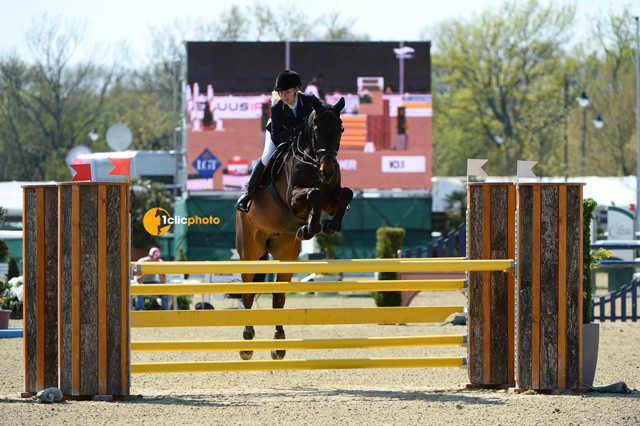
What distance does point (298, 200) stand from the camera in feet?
26.1

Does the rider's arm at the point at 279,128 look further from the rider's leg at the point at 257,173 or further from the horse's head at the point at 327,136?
the horse's head at the point at 327,136

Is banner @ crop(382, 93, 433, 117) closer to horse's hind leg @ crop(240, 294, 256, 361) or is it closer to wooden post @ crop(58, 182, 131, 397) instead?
horse's hind leg @ crop(240, 294, 256, 361)

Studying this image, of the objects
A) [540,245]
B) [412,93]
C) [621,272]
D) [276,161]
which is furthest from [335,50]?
[540,245]

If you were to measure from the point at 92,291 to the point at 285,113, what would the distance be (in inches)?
94.5

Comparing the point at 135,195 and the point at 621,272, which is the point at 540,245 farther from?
the point at 135,195

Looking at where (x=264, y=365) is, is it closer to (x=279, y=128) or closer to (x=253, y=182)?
(x=253, y=182)

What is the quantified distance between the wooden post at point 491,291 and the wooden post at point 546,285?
0.34 metres

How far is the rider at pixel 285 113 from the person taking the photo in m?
8.34

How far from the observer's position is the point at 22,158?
40.8 metres

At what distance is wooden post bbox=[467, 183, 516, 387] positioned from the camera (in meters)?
7.42

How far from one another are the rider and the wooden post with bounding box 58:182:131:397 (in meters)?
1.94

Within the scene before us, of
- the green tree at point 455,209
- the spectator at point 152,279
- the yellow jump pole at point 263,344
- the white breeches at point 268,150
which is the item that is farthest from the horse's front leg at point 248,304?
A: the green tree at point 455,209

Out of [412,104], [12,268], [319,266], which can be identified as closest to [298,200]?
[319,266]

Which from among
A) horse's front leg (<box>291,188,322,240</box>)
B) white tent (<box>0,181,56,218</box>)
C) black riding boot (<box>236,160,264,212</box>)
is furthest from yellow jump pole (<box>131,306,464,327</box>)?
white tent (<box>0,181,56,218</box>)
